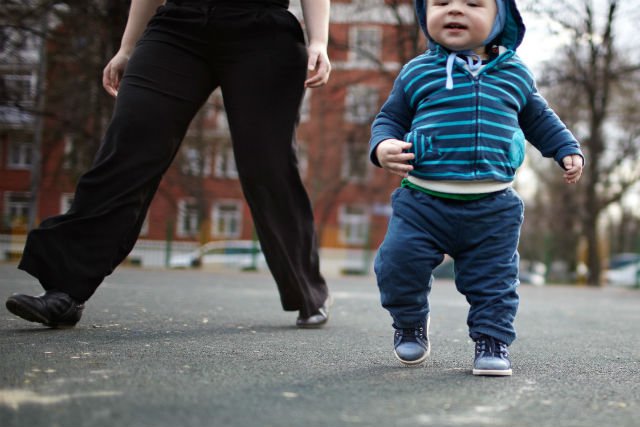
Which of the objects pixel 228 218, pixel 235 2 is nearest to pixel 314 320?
pixel 235 2

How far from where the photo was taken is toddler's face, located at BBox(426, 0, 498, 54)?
10.2ft

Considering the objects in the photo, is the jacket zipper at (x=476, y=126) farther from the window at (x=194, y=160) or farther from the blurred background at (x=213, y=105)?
the window at (x=194, y=160)

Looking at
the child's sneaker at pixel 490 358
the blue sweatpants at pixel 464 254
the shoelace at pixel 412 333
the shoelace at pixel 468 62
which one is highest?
the shoelace at pixel 468 62

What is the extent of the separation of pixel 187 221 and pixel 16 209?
4094 millimetres

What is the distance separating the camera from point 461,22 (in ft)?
10.1

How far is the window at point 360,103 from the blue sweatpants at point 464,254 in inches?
702

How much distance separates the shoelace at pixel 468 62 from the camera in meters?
3.02

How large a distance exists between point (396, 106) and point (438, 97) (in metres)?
0.19

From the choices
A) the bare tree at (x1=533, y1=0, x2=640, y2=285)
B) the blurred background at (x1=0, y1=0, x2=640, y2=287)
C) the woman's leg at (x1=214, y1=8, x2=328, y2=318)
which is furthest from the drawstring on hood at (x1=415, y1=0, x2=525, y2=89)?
the bare tree at (x1=533, y1=0, x2=640, y2=285)

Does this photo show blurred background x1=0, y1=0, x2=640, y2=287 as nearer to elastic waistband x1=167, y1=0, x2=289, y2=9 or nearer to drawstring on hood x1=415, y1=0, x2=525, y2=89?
elastic waistband x1=167, y1=0, x2=289, y2=9

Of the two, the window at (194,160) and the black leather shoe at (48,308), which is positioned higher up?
the window at (194,160)

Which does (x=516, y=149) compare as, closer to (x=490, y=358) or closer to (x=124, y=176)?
(x=490, y=358)

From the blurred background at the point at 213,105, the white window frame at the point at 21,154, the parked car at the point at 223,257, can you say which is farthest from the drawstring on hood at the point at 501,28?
the parked car at the point at 223,257

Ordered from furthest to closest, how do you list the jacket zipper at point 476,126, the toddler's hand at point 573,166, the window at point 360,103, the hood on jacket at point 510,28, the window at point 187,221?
the window at point 360,103 → the window at point 187,221 → the hood on jacket at point 510,28 → the toddler's hand at point 573,166 → the jacket zipper at point 476,126
